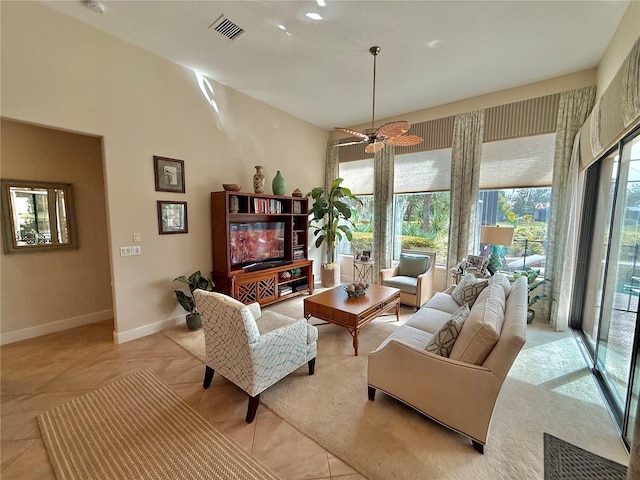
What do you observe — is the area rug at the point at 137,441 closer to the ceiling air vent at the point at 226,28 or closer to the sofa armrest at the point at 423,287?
the sofa armrest at the point at 423,287

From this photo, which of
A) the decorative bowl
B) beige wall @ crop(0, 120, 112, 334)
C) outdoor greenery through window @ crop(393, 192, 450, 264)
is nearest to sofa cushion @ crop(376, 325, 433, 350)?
the decorative bowl

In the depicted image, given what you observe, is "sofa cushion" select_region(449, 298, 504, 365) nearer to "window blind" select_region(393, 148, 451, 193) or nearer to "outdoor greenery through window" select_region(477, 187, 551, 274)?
"outdoor greenery through window" select_region(477, 187, 551, 274)

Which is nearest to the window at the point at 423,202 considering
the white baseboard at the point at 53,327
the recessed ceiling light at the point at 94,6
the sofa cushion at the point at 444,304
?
the sofa cushion at the point at 444,304

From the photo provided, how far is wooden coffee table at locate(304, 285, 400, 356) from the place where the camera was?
279 cm

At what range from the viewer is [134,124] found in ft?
9.91

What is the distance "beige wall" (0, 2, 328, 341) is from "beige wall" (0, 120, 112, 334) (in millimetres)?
74

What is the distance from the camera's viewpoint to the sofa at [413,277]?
13.0ft

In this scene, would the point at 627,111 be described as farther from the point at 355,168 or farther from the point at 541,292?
the point at 355,168

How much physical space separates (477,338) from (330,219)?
3931 mm

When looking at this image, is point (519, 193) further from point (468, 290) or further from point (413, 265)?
point (468, 290)

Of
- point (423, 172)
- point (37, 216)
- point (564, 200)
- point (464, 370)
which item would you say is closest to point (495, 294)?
point (464, 370)

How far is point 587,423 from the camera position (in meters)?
1.90

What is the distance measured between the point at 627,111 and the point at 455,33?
1.66 metres

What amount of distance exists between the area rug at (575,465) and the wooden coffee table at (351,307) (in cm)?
159
